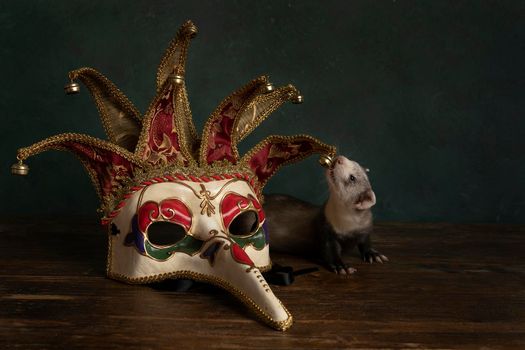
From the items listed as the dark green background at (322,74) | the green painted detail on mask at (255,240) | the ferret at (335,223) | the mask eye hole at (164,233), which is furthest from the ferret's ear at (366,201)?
the dark green background at (322,74)

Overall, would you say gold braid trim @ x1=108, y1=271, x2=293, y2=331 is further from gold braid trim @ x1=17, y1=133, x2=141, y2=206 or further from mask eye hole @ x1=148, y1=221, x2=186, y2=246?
mask eye hole @ x1=148, y1=221, x2=186, y2=246

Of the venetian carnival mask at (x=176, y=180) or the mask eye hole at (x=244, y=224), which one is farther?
the mask eye hole at (x=244, y=224)

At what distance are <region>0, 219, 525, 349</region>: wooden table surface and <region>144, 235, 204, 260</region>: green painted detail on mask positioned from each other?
8 cm

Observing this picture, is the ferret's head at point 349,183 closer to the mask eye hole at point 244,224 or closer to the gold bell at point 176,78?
the mask eye hole at point 244,224

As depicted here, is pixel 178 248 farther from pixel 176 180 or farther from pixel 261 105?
pixel 261 105

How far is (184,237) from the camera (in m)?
1.45

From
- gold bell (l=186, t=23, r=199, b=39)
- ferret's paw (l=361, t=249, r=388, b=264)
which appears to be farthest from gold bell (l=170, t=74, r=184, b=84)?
ferret's paw (l=361, t=249, r=388, b=264)

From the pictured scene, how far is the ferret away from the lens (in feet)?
5.45

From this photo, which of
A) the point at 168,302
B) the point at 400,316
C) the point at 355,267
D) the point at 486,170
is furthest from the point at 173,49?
the point at 486,170

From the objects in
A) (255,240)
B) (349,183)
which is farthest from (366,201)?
(255,240)

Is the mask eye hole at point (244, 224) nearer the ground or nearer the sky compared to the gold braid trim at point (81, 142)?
nearer the ground

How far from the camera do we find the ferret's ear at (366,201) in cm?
163

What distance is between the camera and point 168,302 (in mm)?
1340

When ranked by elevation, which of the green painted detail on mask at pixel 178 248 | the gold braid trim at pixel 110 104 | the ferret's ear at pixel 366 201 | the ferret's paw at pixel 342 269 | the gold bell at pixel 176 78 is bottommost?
the ferret's paw at pixel 342 269
